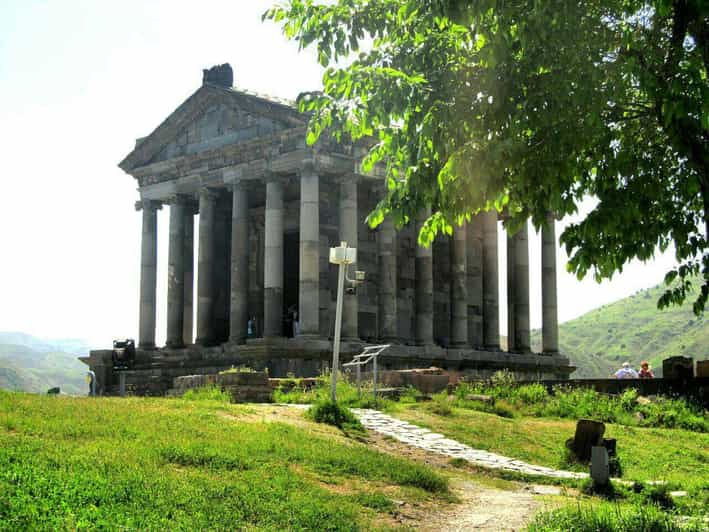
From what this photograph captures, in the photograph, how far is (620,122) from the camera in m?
14.5

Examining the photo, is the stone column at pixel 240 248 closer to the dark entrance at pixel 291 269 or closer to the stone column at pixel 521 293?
the dark entrance at pixel 291 269

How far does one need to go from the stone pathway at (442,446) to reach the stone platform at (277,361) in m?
11.2

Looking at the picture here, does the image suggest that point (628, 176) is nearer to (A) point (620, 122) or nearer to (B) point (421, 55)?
(A) point (620, 122)

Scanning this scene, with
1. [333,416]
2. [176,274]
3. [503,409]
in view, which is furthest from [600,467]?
[176,274]

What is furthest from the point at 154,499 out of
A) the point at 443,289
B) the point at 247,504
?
the point at 443,289

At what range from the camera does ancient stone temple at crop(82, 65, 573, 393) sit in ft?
125

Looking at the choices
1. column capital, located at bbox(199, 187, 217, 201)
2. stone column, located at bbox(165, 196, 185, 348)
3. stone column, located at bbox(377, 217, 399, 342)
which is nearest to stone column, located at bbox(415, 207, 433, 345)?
stone column, located at bbox(377, 217, 399, 342)

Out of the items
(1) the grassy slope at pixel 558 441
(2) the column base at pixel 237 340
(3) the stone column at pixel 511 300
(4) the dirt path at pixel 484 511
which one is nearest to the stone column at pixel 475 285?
(3) the stone column at pixel 511 300

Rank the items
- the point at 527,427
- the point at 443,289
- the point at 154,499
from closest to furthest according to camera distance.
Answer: the point at 154,499
the point at 527,427
the point at 443,289

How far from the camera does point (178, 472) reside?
12.8 m

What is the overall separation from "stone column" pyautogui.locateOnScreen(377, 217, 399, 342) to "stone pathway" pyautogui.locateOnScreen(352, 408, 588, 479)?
16.9 meters

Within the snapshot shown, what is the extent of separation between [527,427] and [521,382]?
281 inches

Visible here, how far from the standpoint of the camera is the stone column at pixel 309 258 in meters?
37.6

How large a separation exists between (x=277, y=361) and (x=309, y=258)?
14.8 feet
